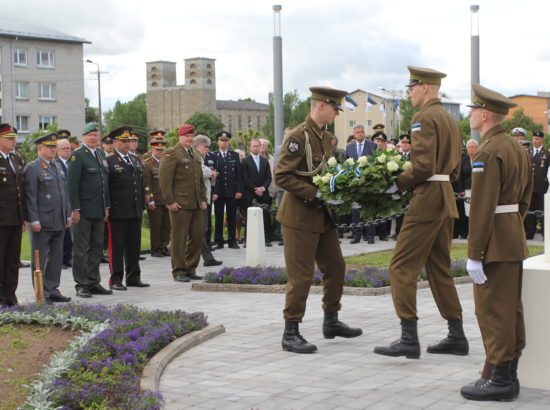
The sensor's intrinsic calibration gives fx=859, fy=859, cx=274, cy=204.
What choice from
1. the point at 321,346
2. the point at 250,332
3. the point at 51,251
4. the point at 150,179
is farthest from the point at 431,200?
the point at 150,179

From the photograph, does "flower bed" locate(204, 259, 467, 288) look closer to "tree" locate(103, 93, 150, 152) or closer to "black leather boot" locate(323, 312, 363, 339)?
"black leather boot" locate(323, 312, 363, 339)

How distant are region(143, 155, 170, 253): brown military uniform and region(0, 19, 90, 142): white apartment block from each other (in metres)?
78.5

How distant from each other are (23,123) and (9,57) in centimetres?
742

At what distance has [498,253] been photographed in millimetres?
6027

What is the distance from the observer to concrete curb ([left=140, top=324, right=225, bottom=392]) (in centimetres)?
660

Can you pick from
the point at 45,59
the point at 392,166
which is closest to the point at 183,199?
the point at 392,166

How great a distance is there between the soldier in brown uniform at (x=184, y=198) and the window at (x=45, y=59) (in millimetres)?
88333

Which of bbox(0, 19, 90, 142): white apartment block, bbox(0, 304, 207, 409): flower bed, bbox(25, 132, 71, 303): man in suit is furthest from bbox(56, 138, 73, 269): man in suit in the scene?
bbox(0, 19, 90, 142): white apartment block

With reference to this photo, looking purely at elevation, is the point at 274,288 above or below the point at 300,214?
below

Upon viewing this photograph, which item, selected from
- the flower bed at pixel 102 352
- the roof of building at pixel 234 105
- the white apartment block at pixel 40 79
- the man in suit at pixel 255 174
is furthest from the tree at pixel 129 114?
the flower bed at pixel 102 352

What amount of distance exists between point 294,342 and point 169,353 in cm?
113

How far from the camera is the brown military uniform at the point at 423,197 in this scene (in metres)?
7.21

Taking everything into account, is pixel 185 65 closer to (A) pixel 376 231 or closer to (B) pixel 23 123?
(B) pixel 23 123

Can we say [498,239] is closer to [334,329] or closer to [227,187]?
[334,329]
